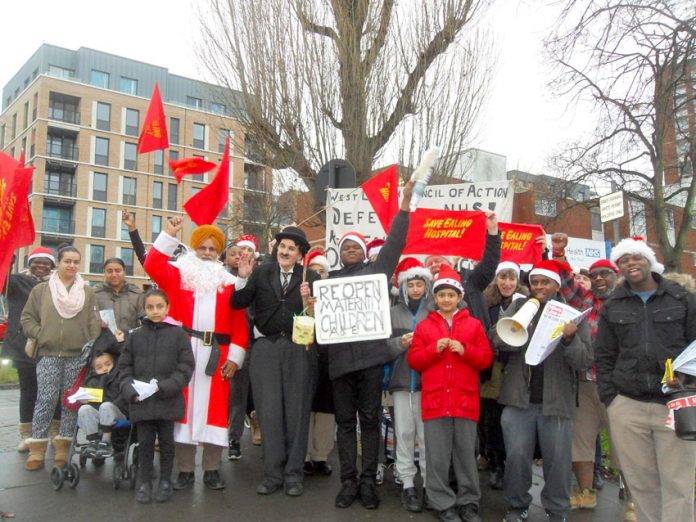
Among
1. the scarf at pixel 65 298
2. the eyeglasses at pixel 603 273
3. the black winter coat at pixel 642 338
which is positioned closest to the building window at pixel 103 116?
the scarf at pixel 65 298

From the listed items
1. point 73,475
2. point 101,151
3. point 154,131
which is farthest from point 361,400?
point 101,151

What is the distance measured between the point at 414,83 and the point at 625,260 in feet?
29.4

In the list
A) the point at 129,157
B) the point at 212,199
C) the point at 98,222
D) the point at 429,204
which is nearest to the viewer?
the point at 212,199

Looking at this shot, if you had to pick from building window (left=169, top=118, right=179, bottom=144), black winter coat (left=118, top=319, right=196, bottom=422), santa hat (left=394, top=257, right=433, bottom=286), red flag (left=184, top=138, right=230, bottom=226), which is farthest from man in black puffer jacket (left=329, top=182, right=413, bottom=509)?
building window (left=169, top=118, right=179, bottom=144)

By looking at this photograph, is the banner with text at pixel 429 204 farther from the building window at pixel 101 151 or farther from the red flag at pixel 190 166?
the building window at pixel 101 151

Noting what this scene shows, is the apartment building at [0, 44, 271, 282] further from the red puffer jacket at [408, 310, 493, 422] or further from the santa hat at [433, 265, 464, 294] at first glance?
the red puffer jacket at [408, 310, 493, 422]

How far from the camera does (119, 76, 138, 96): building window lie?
59188 millimetres

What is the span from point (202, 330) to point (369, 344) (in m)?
1.46

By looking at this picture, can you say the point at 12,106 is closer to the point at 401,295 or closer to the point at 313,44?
the point at 313,44

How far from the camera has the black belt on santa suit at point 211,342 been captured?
5.11 meters

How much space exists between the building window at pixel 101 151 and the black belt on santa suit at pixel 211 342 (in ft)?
179

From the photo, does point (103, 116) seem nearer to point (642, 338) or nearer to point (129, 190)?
point (129, 190)

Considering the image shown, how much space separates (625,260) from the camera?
4059 mm

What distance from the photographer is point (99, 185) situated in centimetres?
5462
